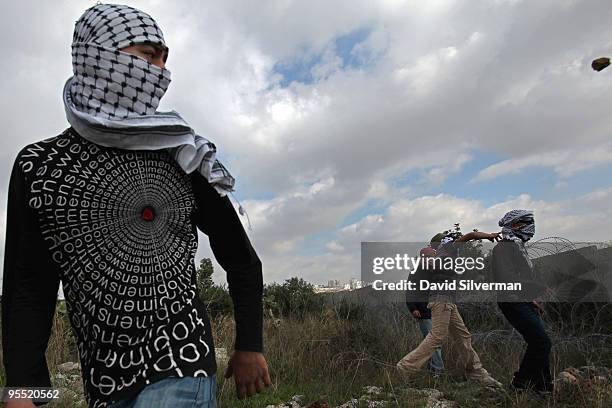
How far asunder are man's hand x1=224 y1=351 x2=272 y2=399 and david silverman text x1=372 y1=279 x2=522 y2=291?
14.6 ft

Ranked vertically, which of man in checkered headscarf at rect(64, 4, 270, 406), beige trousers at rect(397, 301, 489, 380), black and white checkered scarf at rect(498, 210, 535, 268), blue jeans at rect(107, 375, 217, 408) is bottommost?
blue jeans at rect(107, 375, 217, 408)

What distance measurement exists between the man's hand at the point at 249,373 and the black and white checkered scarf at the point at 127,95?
480mm

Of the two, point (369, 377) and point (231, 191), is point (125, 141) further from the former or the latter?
point (369, 377)

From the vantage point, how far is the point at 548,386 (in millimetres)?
5449

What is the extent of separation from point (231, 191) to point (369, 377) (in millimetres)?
5237

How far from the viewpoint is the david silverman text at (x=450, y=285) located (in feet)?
19.0

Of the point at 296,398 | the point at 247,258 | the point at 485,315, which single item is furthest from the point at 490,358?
the point at 247,258

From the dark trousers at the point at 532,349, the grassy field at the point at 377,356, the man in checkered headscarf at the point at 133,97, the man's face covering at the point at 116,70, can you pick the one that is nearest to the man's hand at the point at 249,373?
the man in checkered headscarf at the point at 133,97

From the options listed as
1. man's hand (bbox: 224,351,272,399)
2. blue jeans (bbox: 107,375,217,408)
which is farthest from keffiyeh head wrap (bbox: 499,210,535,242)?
blue jeans (bbox: 107,375,217,408)

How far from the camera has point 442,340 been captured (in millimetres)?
6398

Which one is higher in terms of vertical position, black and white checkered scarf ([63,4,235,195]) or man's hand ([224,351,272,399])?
black and white checkered scarf ([63,4,235,195])

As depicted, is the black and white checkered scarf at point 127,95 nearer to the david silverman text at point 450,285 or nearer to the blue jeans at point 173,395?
the blue jeans at point 173,395

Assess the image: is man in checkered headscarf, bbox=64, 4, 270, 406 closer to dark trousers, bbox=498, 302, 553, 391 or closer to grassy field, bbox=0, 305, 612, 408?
grassy field, bbox=0, 305, 612, 408

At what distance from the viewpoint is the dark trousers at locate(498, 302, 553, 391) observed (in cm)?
546
